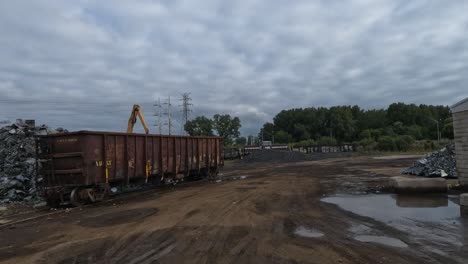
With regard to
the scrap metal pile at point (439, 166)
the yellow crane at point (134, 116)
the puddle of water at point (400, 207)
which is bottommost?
the puddle of water at point (400, 207)

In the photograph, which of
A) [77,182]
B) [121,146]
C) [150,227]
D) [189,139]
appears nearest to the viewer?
[150,227]

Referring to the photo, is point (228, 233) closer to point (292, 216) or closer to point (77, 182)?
point (292, 216)

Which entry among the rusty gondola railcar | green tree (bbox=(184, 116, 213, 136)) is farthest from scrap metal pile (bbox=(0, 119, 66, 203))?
green tree (bbox=(184, 116, 213, 136))

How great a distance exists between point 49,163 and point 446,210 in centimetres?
1361

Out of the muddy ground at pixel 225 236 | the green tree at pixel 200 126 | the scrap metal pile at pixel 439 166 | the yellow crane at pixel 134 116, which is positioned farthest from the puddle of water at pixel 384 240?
the green tree at pixel 200 126

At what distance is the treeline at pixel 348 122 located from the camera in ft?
435

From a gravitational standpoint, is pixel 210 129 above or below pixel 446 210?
above

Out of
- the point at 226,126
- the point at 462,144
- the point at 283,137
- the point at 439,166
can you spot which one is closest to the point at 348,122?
the point at 283,137

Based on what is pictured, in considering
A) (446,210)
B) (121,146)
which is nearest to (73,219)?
(121,146)

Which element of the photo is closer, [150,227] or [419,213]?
[150,227]


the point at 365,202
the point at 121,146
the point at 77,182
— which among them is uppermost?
the point at 121,146

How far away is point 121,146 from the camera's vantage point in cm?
1605

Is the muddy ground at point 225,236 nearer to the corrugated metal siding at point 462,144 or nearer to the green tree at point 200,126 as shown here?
the corrugated metal siding at point 462,144

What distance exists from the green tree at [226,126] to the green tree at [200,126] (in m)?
3.97
